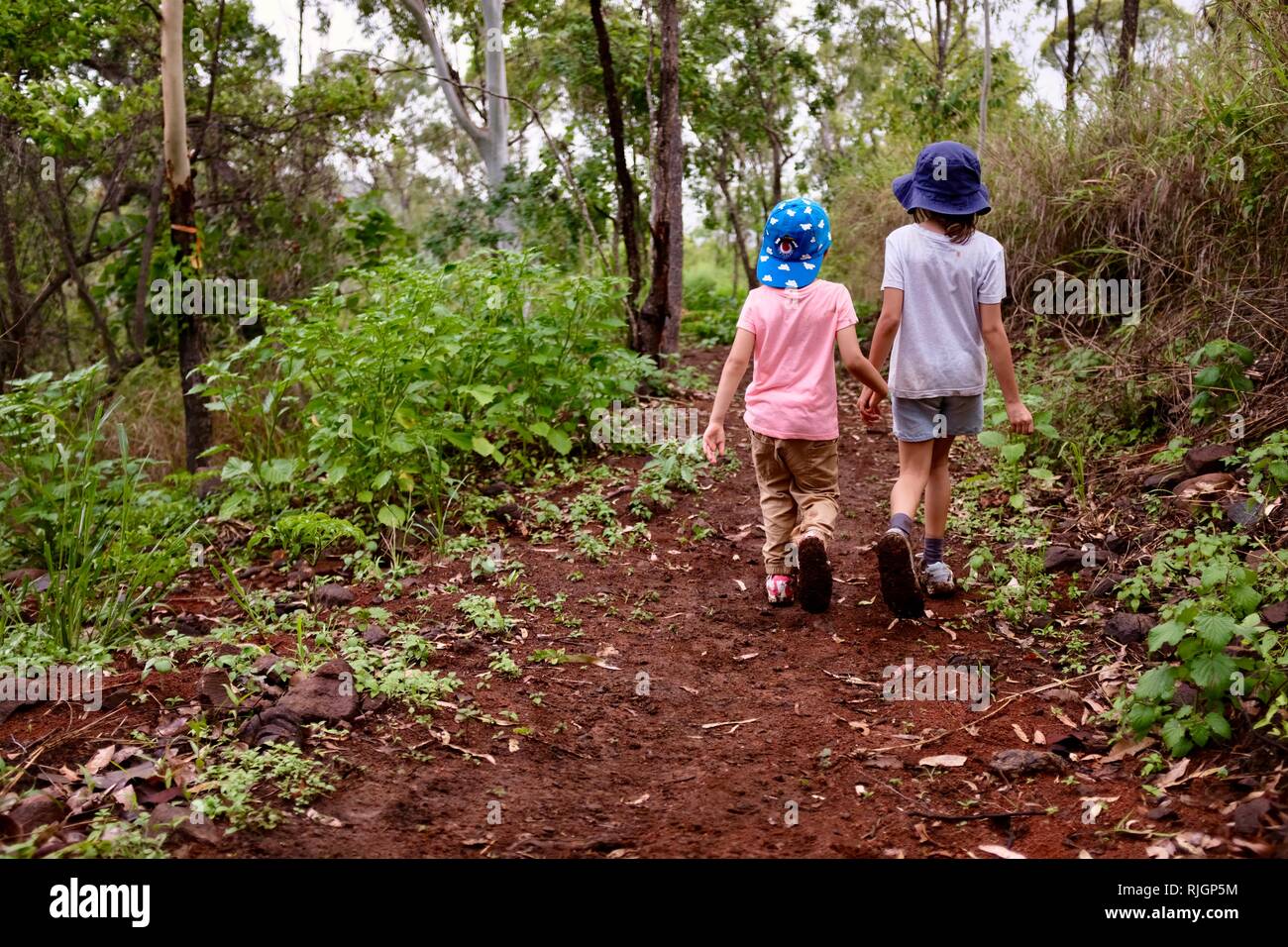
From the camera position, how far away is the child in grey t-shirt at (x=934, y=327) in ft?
13.5

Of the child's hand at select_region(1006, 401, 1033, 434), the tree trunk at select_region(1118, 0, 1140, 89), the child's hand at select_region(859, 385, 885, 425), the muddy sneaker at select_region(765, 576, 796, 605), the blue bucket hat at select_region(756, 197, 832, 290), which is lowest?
the muddy sneaker at select_region(765, 576, 796, 605)

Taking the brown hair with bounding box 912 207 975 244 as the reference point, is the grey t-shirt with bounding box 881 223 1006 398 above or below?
below

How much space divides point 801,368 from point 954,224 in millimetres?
832

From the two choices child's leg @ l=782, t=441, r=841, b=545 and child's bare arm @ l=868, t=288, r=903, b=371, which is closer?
child's bare arm @ l=868, t=288, r=903, b=371

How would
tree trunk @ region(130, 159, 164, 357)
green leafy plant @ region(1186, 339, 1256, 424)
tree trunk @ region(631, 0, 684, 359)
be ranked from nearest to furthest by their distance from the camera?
green leafy plant @ region(1186, 339, 1256, 424) → tree trunk @ region(631, 0, 684, 359) → tree trunk @ region(130, 159, 164, 357)

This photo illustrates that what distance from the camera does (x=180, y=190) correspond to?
22.2ft

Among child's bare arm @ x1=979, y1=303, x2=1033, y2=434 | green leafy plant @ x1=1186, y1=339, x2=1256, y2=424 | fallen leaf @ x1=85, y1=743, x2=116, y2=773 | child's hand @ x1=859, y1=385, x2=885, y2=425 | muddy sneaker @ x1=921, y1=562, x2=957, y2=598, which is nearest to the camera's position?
fallen leaf @ x1=85, y1=743, x2=116, y2=773

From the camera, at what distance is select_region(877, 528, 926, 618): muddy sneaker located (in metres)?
4.06

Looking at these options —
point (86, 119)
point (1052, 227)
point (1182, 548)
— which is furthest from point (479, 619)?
point (86, 119)

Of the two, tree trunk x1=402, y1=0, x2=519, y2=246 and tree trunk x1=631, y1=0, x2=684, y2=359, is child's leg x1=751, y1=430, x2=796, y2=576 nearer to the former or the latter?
tree trunk x1=631, y1=0, x2=684, y2=359

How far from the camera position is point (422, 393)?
5844 mm

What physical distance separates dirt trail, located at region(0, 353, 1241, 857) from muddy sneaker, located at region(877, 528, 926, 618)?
16 cm

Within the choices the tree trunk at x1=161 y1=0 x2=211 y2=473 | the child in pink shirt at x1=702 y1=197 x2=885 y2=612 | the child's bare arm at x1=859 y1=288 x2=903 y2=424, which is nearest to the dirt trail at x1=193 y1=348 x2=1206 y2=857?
the child in pink shirt at x1=702 y1=197 x2=885 y2=612
